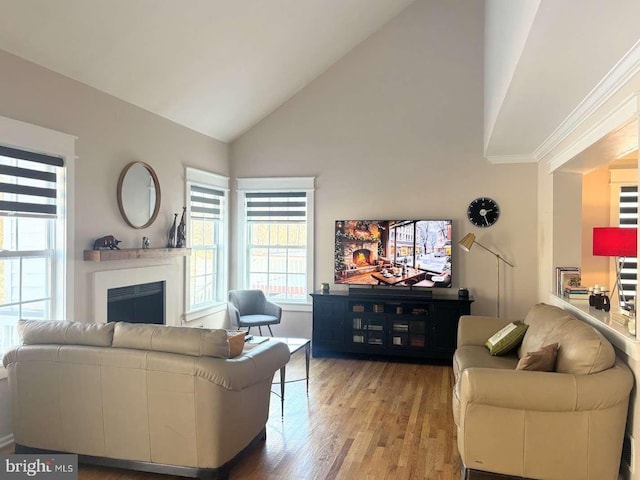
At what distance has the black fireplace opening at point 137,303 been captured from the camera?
4.65m

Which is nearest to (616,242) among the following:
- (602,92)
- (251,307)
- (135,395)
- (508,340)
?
(508,340)

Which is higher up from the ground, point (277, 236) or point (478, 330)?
point (277, 236)

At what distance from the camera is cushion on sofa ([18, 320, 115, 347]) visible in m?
3.03

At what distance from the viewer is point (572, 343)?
309cm

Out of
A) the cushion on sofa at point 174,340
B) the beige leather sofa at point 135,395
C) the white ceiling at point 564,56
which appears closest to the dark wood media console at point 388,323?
the white ceiling at point 564,56

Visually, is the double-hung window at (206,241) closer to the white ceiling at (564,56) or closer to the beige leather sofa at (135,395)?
the beige leather sofa at (135,395)

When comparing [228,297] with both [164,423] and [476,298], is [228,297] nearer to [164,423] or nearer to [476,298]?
[476,298]

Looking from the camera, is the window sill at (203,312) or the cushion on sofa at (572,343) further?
the window sill at (203,312)

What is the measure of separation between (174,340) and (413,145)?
14.1 ft

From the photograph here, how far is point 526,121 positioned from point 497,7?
37.2 inches

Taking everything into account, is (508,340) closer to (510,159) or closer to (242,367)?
(242,367)

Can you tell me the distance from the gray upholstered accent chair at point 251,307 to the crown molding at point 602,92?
365cm

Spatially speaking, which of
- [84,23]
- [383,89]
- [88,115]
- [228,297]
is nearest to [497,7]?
[383,89]

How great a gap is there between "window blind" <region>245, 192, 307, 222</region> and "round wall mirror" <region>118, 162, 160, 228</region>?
180 centimetres
